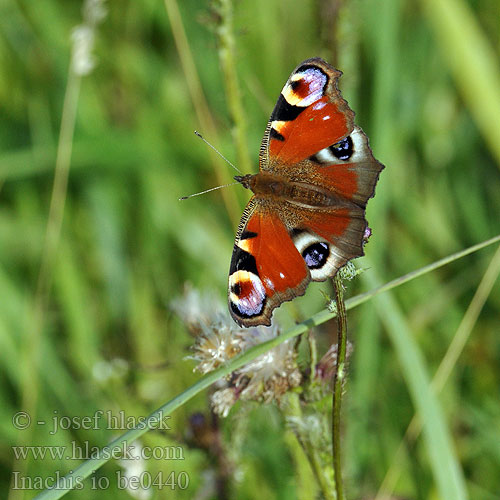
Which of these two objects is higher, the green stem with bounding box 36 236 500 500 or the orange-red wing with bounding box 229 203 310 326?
the orange-red wing with bounding box 229 203 310 326

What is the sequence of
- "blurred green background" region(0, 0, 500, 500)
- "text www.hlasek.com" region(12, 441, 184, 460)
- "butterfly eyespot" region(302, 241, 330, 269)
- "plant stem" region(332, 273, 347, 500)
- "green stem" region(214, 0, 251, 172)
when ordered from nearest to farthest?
1. "plant stem" region(332, 273, 347, 500)
2. "butterfly eyespot" region(302, 241, 330, 269)
3. "green stem" region(214, 0, 251, 172)
4. "text www.hlasek.com" region(12, 441, 184, 460)
5. "blurred green background" region(0, 0, 500, 500)

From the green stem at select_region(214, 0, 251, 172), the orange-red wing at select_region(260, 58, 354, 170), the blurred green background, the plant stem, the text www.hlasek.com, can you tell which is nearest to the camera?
the plant stem

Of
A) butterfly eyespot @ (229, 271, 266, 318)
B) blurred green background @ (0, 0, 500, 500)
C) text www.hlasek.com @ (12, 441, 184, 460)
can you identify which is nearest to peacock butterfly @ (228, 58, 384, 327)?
butterfly eyespot @ (229, 271, 266, 318)

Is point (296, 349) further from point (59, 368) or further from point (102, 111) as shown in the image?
point (102, 111)

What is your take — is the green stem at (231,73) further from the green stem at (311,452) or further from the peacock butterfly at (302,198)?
the green stem at (311,452)

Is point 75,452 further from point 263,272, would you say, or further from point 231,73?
point 231,73

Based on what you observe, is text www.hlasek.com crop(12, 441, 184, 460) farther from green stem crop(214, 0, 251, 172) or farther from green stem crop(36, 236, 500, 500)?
green stem crop(214, 0, 251, 172)
